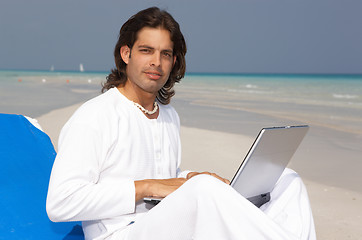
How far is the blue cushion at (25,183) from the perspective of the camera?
7.66 feet

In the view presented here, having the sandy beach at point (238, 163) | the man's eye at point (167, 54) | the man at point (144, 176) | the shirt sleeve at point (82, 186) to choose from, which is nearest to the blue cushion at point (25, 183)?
the man at point (144, 176)

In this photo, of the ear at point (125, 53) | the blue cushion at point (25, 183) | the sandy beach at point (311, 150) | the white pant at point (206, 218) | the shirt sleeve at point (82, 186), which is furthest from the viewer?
the sandy beach at point (311, 150)

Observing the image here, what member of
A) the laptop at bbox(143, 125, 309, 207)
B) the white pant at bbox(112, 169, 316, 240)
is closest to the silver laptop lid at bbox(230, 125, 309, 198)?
the laptop at bbox(143, 125, 309, 207)

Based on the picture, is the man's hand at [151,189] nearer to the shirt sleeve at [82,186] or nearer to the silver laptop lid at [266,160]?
the shirt sleeve at [82,186]

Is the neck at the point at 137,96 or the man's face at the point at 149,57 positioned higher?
the man's face at the point at 149,57

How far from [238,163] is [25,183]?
2961mm

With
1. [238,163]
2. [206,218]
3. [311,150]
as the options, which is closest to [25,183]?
[206,218]

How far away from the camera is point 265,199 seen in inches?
79.7

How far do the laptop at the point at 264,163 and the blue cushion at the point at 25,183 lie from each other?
37.7 inches

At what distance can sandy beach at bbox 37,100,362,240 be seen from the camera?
11.0 ft

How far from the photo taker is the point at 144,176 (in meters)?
1.94

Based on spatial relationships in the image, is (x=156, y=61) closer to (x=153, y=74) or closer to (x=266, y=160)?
(x=153, y=74)

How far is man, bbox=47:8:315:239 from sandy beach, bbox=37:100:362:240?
1.59 meters

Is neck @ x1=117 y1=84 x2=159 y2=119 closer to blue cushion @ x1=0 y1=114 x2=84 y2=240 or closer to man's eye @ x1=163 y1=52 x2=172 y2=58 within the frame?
man's eye @ x1=163 y1=52 x2=172 y2=58
